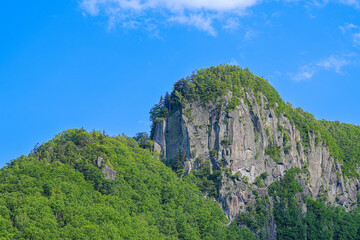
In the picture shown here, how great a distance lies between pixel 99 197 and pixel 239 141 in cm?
3921

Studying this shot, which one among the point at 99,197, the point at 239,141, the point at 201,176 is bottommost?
the point at 99,197

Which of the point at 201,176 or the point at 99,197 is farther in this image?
the point at 201,176

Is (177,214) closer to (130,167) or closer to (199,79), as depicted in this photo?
(130,167)

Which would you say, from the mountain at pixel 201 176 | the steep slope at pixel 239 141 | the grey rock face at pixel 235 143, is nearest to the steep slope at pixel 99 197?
the mountain at pixel 201 176

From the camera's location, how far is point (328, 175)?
145 metres

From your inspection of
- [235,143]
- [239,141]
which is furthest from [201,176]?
[239,141]

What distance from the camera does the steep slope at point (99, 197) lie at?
85.9 m

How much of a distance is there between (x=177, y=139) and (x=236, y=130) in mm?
12112

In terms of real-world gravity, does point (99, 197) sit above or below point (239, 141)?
below

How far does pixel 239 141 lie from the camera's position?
127 m

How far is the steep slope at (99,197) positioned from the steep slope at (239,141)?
6778 mm

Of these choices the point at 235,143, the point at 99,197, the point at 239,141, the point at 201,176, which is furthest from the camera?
the point at 239,141

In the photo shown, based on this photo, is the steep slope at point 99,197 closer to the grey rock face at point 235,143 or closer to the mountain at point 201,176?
the mountain at point 201,176

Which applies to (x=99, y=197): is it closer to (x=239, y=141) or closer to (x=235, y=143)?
(x=235, y=143)
